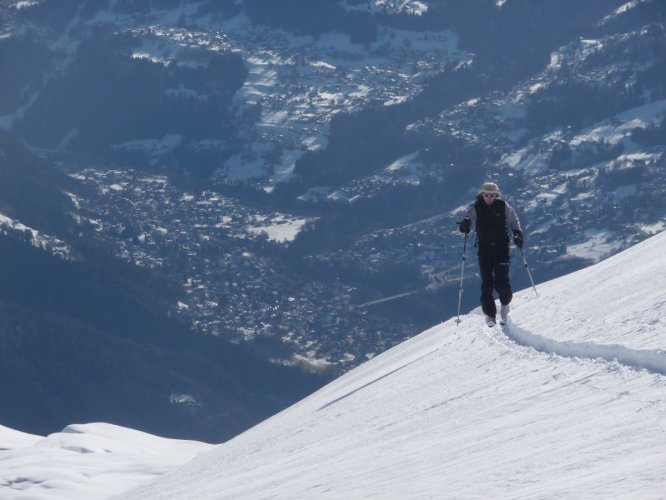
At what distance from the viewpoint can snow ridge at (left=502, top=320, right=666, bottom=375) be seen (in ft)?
44.2

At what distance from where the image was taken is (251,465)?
1967cm

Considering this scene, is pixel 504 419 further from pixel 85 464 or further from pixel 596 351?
pixel 85 464

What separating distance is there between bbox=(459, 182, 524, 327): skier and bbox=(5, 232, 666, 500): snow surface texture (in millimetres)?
791

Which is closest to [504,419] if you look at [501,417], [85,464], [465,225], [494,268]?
[501,417]

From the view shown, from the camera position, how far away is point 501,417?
14.0 meters

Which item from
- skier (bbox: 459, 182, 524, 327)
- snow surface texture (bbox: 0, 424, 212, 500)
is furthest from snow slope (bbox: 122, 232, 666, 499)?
snow surface texture (bbox: 0, 424, 212, 500)

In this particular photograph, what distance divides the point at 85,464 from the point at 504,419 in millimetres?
22488

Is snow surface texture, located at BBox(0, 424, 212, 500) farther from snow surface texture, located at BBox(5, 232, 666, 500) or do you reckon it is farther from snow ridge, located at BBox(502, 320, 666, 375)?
snow ridge, located at BBox(502, 320, 666, 375)

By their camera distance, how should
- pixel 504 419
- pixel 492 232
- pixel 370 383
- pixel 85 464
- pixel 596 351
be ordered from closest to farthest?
pixel 504 419 → pixel 596 351 → pixel 492 232 → pixel 370 383 → pixel 85 464

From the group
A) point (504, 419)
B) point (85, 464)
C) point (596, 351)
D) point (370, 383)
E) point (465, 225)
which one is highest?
point (85, 464)

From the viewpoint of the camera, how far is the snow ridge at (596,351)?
530 inches

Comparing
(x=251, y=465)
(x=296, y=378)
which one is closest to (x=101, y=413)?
(x=296, y=378)

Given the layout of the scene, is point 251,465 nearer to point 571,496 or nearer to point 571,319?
point 571,319

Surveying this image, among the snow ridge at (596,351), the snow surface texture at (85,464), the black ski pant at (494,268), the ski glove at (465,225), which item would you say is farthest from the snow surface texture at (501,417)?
the snow surface texture at (85,464)
